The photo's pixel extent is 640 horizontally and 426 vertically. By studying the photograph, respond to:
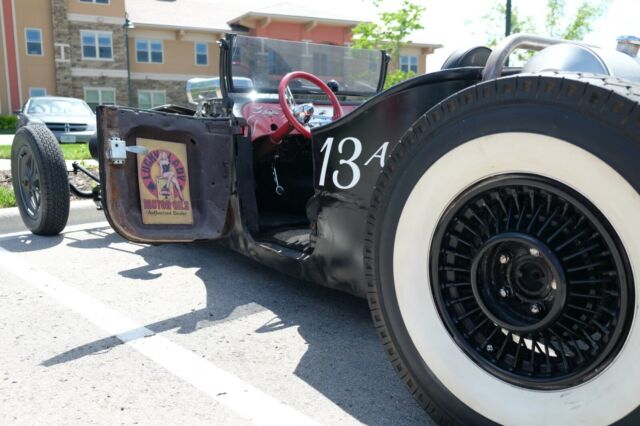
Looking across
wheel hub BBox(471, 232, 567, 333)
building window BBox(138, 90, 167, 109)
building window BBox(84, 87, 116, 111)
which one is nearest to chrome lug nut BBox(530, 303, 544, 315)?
wheel hub BBox(471, 232, 567, 333)

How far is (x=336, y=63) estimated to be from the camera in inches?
168

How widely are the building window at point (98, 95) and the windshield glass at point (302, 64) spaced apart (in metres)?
27.2

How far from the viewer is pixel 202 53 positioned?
3111 centimetres

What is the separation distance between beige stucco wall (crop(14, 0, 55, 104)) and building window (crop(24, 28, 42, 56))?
0.14 metres

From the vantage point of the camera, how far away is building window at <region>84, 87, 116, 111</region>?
94.2 ft

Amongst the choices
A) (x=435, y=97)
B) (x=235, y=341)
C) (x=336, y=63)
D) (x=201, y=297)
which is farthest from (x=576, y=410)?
(x=336, y=63)

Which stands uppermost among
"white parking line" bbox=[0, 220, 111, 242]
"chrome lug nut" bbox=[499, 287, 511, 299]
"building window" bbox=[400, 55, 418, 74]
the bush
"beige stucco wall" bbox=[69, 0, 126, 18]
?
"beige stucco wall" bbox=[69, 0, 126, 18]

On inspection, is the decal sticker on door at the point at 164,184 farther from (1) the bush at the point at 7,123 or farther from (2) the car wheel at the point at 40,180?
(1) the bush at the point at 7,123

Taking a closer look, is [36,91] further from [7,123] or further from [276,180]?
[276,180]

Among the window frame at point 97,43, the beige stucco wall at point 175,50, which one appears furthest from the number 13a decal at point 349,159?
the window frame at point 97,43

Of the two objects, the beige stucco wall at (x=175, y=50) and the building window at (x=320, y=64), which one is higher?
the beige stucco wall at (x=175, y=50)

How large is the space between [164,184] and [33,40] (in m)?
29.8

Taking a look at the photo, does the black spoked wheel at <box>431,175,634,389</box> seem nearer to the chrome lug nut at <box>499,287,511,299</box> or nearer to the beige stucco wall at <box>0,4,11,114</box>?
the chrome lug nut at <box>499,287,511,299</box>

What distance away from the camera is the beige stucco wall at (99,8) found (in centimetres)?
2834
